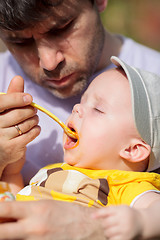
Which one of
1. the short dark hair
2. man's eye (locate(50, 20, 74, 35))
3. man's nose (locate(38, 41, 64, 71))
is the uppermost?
the short dark hair

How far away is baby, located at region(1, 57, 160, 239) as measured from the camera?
1288mm

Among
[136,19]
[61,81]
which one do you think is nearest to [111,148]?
[61,81]

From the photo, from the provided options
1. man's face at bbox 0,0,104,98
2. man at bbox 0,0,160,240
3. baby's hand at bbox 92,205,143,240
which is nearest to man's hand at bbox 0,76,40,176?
man at bbox 0,0,160,240

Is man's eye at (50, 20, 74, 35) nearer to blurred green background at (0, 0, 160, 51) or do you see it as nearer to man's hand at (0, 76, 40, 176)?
man's hand at (0, 76, 40, 176)

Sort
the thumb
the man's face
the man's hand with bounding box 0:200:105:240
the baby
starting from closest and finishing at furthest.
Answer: the man's hand with bounding box 0:200:105:240
the baby
the thumb
the man's face

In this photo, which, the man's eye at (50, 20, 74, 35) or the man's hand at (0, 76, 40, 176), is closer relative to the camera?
the man's hand at (0, 76, 40, 176)

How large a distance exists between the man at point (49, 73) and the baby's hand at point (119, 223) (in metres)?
0.03

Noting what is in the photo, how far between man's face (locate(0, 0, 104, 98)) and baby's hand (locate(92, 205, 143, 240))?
786mm

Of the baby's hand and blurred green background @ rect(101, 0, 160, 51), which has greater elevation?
blurred green background @ rect(101, 0, 160, 51)

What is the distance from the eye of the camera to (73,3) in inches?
61.4

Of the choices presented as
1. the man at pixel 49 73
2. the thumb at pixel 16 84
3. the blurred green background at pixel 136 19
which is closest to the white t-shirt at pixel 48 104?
the man at pixel 49 73

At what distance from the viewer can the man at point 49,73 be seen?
3.28 ft

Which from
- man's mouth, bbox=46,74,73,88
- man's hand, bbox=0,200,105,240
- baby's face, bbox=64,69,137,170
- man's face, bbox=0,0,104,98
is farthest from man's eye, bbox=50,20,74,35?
man's hand, bbox=0,200,105,240

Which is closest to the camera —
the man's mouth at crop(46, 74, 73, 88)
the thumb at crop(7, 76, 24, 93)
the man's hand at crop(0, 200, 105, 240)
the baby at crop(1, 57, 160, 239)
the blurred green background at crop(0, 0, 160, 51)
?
the man's hand at crop(0, 200, 105, 240)
